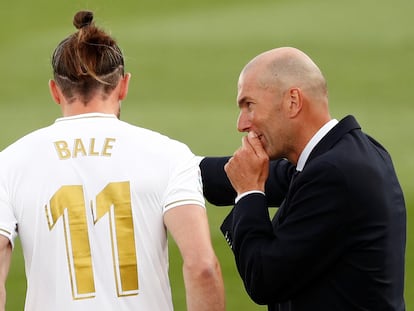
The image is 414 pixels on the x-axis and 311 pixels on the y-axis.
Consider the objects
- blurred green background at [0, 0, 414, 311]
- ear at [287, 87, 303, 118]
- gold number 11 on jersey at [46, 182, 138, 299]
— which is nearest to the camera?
gold number 11 on jersey at [46, 182, 138, 299]

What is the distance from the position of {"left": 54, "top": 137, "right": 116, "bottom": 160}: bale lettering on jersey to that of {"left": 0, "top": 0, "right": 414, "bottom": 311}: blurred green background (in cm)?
133

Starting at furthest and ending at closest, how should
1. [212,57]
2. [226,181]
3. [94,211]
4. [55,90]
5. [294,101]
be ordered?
[212,57] < [226,181] < [294,101] < [55,90] < [94,211]

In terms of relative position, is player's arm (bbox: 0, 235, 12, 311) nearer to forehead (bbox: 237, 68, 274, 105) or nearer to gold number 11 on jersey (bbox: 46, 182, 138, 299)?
gold number 11 on jersey (bbox: 46, 182, 138, 299)

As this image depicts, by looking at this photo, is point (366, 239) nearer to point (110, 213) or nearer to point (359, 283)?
point (359, 283)

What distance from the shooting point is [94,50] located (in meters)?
2.25

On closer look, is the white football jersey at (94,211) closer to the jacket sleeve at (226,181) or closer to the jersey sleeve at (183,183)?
the jersey sleeve at (183,183)

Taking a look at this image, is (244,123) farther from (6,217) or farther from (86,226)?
(6,217)

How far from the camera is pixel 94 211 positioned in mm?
2180

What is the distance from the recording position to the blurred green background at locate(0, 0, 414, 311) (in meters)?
3.55

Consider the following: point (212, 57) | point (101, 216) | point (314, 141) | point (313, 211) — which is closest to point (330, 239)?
point (313, 211)

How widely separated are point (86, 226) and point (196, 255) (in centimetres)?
22

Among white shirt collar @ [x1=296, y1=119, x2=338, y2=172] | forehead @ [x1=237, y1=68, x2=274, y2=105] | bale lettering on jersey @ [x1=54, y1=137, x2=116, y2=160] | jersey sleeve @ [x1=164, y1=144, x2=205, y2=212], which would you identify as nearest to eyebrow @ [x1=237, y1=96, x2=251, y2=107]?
forehead @ [x1=237, y1=68, x2=274, y2=105]

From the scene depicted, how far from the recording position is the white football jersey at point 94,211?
7.15 feet

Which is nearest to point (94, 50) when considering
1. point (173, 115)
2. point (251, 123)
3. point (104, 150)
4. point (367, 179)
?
point (104, 150)
